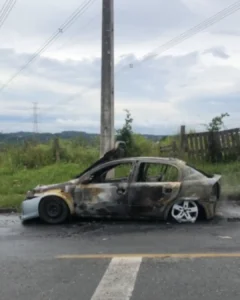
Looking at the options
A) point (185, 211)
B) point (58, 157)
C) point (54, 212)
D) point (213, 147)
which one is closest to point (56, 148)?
point (58, 157)

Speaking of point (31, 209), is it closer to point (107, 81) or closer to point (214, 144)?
point (107, 81)

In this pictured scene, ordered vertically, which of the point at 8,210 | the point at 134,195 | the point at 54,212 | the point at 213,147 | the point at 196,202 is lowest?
the point at 8,210

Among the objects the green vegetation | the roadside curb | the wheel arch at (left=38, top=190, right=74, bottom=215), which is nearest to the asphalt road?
the wheel arch at (left=38, top=190, right=74, bottom=215)

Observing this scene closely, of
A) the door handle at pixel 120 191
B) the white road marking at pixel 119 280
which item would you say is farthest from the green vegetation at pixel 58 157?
the white road marking at pixel 119 280

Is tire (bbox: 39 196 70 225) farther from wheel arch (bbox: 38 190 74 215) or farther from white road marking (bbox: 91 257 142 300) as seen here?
white road marking (bbox: 91 257 142 300)

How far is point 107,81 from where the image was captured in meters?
13.4

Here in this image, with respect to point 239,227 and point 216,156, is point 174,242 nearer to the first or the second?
point 239,227

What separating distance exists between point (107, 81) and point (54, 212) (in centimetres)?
459

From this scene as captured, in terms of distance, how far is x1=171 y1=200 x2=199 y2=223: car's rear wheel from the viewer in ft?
32.0

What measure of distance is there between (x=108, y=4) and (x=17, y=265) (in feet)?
28.8

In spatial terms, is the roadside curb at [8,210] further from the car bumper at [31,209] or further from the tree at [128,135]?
the tree at [128,135]

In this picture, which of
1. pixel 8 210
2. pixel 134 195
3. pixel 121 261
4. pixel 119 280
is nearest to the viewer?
pixel 119 280

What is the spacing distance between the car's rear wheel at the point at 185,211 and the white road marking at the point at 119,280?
10.1 ft

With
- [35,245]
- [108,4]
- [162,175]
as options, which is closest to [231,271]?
[35,245]
